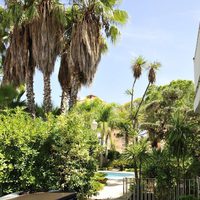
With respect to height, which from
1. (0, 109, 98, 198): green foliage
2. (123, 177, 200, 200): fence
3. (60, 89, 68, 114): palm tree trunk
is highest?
(60, 89, 68, 114): palm tree trunk

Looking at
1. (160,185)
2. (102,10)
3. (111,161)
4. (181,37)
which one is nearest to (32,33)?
(102,10)

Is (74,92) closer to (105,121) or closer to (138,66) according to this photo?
(138,66)

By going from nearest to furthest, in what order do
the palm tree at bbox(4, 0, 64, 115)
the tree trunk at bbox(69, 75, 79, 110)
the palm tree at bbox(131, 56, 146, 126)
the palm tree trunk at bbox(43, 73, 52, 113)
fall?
the palm tree at bbox(4, 0, 64, 115), the palm tree trunk at bbox(43, 73, 52, 113), the tree trunk at bbox(69, 75, 79, 110), the palm tree at bbox(131, 56, 146, 126)

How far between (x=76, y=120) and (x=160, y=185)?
12.1ft

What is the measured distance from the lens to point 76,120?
41.6 feet

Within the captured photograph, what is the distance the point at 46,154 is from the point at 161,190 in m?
4.18

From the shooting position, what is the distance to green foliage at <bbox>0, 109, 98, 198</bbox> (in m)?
11.4

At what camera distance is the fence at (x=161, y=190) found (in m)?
13.1

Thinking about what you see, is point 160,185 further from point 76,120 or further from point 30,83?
point 30,83

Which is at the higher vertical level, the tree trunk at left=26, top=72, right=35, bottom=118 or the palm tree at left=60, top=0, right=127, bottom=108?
the palm tree at left=60, top=0, right=127, bottom=108

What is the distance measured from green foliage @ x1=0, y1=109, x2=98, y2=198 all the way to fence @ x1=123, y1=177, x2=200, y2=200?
1574mm

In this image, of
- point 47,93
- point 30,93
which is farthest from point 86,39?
point 30,93

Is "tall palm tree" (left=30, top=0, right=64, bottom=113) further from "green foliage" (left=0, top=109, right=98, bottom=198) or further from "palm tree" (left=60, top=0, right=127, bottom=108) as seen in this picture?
"green foliage" (left=0, top=109, right=98, bottom=198)

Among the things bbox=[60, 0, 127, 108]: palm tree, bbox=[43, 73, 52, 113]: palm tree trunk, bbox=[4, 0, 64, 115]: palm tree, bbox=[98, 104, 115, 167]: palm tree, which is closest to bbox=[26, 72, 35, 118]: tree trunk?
bbox=[4, 0, 64, 115]: palm tree
